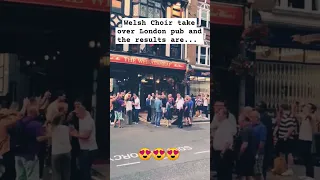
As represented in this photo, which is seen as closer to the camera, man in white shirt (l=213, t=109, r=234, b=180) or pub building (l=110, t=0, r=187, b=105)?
pub building (l=110, t=0, r=187, b=105)

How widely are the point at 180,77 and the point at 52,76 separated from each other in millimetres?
1216

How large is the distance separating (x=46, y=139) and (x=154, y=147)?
106 cm

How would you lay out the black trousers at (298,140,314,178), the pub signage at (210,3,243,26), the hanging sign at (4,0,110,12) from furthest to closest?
the black trousers at (298,140,314,178), the pub signage at (210,3,243,26), the hanging sign at (4,0,110,12)

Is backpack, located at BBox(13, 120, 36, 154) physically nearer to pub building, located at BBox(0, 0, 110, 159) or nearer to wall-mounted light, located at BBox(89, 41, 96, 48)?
pub building, located at BBox(0, 0, 110, 159)

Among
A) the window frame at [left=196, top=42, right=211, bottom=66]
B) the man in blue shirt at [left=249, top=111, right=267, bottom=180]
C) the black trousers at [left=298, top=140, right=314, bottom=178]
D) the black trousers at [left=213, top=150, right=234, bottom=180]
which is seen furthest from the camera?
the black trousers at [left=298, top=140, right=314, bottom=178]

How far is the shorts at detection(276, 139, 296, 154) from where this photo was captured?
3.77 m

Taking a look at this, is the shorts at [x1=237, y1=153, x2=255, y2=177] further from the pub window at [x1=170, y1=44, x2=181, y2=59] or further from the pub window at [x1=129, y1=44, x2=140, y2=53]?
the pub window at [x1=129, y1=44, x2=140, y2=53]

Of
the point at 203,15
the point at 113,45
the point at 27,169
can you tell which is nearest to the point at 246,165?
the point at 203,15

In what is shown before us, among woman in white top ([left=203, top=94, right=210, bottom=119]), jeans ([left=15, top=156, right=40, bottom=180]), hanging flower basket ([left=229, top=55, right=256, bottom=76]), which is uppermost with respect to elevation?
hanging flower basket ([left=229, top=55, right=256, bottom=76])

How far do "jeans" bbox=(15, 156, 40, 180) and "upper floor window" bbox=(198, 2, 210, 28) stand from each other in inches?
78.6

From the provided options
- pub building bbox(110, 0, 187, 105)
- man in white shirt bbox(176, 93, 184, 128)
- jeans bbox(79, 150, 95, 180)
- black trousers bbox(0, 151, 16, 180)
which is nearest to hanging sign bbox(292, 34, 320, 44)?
pub building bbox(110, 0, 187, 105)

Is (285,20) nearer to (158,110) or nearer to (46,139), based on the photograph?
(158,110)

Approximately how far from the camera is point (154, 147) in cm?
321

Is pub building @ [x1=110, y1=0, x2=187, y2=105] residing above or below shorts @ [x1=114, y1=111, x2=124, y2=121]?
above
